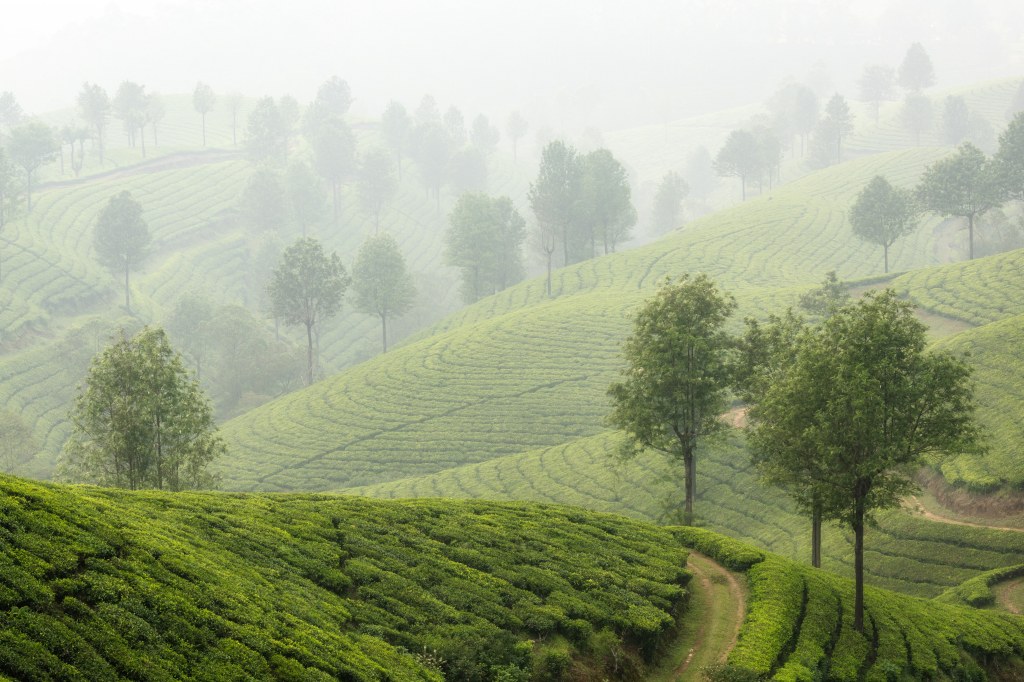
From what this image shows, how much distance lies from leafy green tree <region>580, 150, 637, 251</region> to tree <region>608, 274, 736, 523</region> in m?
89.6

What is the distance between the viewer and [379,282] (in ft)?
412

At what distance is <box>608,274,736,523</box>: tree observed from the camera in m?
50.9

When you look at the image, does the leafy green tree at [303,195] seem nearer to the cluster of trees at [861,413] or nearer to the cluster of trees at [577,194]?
the cluster of trees at [577,194]

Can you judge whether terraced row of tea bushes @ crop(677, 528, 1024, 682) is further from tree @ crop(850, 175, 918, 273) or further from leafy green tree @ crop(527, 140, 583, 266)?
leafy green tree @ crop(527, 140, 583, 266)

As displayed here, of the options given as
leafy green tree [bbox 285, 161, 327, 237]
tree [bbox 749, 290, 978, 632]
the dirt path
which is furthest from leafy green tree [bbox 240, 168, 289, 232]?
tree [bbox 749, 290, 978, 632]

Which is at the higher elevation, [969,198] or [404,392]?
[969,198]

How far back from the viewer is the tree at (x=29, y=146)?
154m

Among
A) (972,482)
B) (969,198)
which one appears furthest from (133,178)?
(972,482)

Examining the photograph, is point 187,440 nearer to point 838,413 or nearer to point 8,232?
point 838,413

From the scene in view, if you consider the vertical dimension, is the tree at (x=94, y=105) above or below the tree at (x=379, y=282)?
above

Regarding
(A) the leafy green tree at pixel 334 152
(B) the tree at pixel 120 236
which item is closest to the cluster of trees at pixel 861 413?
(B) the tree at pixel 120 236

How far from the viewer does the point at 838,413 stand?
116 feet

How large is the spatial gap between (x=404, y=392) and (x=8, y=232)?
90.7 meters

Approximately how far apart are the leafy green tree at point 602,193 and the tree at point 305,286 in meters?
47.9
